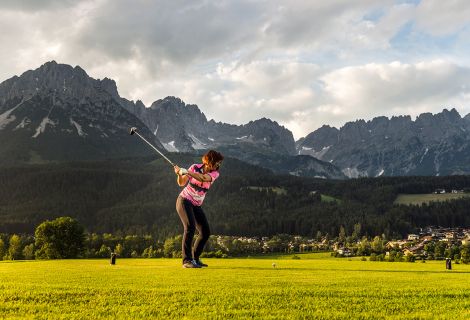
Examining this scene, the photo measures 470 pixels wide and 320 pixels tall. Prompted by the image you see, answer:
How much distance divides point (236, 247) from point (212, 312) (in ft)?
480

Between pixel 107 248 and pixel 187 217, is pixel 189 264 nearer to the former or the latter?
pixel 187 217

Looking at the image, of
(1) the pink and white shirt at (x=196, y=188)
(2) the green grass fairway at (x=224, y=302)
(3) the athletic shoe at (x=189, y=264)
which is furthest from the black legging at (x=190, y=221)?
(2) the green grass fairway at (x=224, y=302)

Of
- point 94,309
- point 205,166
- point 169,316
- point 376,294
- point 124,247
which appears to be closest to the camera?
point 169,316

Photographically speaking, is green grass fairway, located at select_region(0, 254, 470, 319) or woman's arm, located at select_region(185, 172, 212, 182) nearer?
green grass fairway, located at select_region(0, 254, 470, 319)

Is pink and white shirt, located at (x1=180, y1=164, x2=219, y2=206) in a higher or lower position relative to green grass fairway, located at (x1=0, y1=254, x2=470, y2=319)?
higher

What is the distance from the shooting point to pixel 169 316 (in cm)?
975

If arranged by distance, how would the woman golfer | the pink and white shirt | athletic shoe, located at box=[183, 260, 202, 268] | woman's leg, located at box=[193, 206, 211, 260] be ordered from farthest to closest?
athletic shoe, located at box=[183, 260, 202, 268], woman's leg, located at box=[193, 206, 211, 260], the pink and white shirt, the woman golfer

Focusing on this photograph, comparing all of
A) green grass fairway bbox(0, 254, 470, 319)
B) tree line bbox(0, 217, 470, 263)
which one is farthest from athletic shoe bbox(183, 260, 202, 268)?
tree line bbox(0, 217, 470, 263)

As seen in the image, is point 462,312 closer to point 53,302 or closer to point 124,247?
point 53,302

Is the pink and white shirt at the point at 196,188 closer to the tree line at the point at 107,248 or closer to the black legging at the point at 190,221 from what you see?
the black legging at the point at 190,221

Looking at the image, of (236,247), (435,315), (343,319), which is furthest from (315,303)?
(236,247)

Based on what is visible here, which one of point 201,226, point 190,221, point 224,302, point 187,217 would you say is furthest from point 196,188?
point 224,302

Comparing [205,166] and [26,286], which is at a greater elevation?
[205,166]

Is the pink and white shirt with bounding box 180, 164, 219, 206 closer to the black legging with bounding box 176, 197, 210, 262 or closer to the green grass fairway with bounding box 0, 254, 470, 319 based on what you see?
the black legging with bounding box 176, 197, 210, 262
